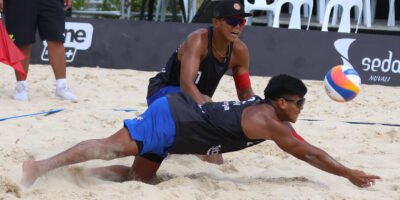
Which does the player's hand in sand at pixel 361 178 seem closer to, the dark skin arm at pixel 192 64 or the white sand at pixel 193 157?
the white sand at pixel 193 157

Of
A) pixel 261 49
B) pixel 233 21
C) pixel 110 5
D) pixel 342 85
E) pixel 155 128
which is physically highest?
pixel 233 21

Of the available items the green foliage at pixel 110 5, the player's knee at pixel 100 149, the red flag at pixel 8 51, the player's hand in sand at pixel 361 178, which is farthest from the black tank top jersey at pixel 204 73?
the green foliage at pixel 110 5

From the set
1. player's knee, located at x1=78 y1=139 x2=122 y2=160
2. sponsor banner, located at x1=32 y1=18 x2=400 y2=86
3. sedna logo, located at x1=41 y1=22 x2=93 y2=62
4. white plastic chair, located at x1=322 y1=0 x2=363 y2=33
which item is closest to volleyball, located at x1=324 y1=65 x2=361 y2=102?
player's knee, located at x1=78 y1=139 x2=122 y2=160

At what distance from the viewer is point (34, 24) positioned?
21.3 feet

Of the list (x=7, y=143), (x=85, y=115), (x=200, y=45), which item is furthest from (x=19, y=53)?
(x=200, y=45)

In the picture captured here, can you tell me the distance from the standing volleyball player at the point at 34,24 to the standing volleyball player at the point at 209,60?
1742 millimetres

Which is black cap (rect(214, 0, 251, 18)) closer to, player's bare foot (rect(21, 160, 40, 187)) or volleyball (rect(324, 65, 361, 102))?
volleyball (rect(324, 65, 361, 102))

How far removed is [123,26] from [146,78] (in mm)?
842

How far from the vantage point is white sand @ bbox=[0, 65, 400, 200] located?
391 centimetres

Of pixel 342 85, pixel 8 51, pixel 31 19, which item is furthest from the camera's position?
pixel 31 19

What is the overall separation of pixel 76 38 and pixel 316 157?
519 cm

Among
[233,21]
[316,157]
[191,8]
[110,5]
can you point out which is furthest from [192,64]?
[110,5]

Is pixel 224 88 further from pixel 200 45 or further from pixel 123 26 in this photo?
pixel 200 45

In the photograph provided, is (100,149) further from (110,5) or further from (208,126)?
(110,5)
